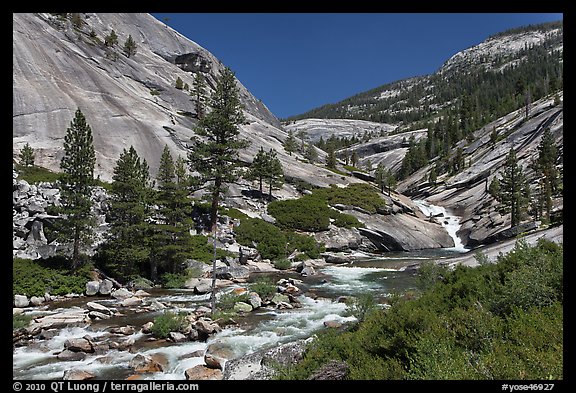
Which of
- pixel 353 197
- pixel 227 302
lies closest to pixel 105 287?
pixel 227 302

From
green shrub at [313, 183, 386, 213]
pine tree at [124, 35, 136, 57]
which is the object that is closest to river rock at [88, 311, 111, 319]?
green shrub at [313, 183, 386, 213]

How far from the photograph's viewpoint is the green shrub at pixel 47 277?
20.0 m

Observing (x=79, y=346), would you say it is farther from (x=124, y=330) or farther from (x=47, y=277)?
(x=47, y=277)

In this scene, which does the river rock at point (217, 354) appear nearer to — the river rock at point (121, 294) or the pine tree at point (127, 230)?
the river rock at point (121, 294)

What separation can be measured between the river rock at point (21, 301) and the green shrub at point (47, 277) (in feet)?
2.09

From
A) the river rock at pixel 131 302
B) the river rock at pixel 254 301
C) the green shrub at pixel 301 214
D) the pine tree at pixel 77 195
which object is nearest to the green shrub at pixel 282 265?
the green shrub at pixel 301 214

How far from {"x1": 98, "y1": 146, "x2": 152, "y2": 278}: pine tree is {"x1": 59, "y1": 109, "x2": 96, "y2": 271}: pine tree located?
1811 millimetres

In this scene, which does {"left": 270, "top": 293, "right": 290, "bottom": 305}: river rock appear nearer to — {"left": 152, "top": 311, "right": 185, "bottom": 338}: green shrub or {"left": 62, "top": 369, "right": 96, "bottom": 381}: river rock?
{"left": 152, "top": 311, "right": 185, "bottom": 338}: green shrub

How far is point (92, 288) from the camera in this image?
71.6ft

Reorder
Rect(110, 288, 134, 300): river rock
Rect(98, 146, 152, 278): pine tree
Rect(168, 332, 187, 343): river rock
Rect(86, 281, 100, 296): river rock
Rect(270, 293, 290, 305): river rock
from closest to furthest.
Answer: Rect(168, 332, 187, 343): river rock
Rect(270, 293, 290, 305): river rock
Rect(110, 288, 134, 300): river rock
Rect(86, 281, 100, 296): river rock
Rect(98, 146, 152, 278): pine tree

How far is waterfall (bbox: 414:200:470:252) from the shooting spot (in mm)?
56141

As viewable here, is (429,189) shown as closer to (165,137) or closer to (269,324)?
(165,137)

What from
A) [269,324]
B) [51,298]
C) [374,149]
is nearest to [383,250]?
[269,324]

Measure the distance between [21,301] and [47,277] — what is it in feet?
9.10
